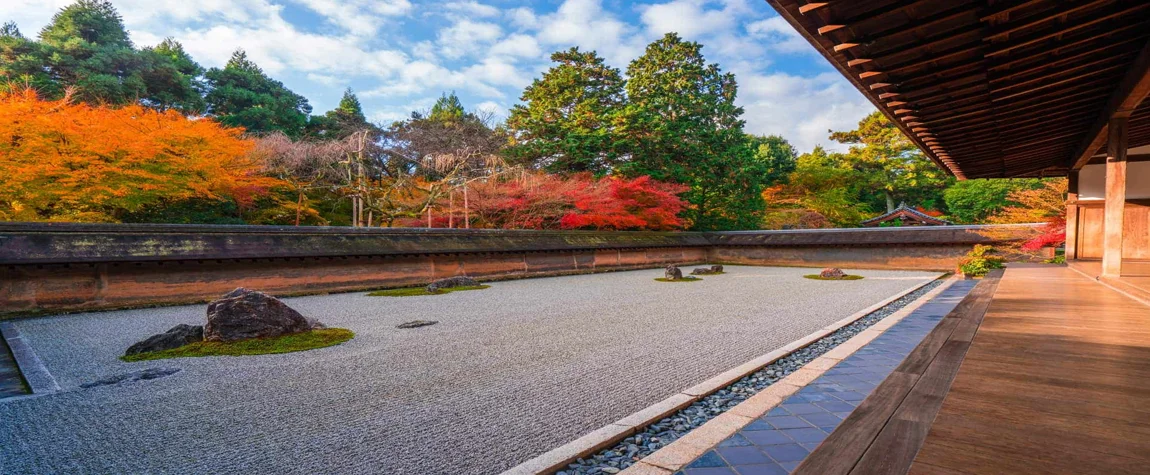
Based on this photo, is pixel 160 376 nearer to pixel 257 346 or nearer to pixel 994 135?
pixel 257 346

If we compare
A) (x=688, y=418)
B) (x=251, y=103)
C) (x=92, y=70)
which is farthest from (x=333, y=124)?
(x=688, y=418)

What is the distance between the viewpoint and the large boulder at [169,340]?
412cm

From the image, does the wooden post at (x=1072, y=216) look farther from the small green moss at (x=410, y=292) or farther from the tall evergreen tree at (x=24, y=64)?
the tall evergreen tree at (x=24, y=64)

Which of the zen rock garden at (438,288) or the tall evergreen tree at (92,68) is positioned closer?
the zen rock garden at (438,288)

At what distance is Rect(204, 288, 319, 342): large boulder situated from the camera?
14.7ft

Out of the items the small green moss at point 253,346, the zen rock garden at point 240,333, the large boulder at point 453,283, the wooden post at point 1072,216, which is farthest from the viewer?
the large boulder at point 453,283

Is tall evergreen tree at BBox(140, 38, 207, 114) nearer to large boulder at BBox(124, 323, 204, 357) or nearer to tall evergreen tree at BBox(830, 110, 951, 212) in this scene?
large boulder at BBox(124, 323, 204, 357)

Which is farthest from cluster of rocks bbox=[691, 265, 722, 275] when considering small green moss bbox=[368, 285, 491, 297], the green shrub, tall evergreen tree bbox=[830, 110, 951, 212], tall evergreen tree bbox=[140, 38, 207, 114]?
tall evergreen tree bbox=[140, 38, 207, 114]

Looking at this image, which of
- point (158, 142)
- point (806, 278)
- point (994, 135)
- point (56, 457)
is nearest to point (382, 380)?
point (56, 457)

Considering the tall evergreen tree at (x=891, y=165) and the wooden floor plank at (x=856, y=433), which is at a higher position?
the tall evergreen tree at (x=891, y=165)

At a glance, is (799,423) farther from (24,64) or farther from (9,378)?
(24,64)

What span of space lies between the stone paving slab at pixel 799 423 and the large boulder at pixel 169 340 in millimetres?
4697

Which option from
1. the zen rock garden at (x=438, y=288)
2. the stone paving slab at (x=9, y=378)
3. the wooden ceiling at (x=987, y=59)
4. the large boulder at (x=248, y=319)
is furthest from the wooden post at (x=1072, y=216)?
the stone paving slab at (x=9, y=378)

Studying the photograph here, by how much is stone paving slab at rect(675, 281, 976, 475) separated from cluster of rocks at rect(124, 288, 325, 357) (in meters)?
4.37
